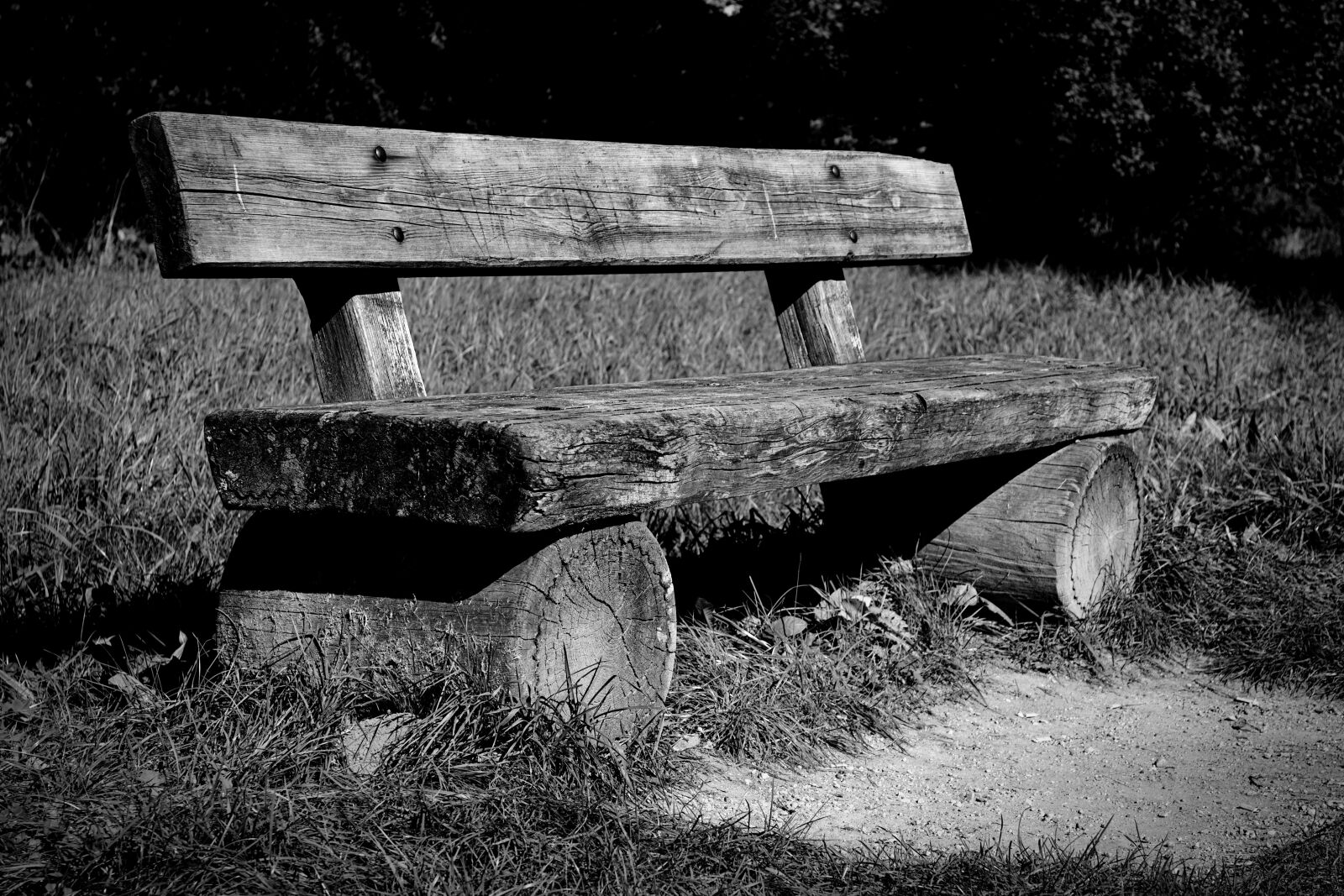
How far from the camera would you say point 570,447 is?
1.73 metres

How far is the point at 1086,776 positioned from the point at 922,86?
8.84m

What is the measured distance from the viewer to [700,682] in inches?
98.6

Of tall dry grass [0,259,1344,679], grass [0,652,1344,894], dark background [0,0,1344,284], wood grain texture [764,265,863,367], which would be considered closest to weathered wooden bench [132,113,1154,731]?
grass [0,652,1344,894]

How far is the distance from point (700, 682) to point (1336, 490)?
2302 mm

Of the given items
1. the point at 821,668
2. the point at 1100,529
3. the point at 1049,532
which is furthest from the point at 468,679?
the point at 1100,529

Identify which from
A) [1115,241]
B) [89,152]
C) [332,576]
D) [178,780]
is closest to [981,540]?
[332,576]

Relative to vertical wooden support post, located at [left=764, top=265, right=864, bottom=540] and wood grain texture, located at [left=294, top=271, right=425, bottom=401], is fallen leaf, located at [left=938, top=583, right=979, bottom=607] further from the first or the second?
wood grain texture, located at [left=294, top=271, right=425, bottom=401]

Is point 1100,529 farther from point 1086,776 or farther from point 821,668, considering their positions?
point 821,668

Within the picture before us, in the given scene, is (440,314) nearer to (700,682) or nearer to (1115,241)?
(700,682)

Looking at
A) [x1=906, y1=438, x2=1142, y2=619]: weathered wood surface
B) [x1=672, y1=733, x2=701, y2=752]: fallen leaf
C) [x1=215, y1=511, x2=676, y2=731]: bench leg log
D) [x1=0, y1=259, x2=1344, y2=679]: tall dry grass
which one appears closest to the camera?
[x1=215, y1=511, x2=676, y2=731]: bench leg log

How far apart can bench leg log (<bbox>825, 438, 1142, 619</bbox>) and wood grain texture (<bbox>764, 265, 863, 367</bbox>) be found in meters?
0.35

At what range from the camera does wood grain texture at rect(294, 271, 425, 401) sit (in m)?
2.13

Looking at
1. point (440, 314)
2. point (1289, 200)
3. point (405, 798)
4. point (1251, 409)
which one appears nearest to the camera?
point (405, 798)

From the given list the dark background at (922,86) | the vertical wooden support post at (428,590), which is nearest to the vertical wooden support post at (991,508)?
the vertical wooden support post at (428,590)
